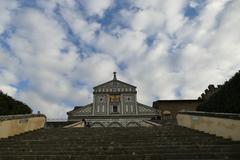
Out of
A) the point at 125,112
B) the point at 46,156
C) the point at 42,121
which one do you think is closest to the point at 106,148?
the point at 46,156

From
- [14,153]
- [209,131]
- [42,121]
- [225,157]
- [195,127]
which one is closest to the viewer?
[225,157]

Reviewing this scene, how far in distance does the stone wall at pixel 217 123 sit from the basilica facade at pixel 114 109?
99.2 ft

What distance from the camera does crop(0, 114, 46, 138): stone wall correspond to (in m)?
11.2

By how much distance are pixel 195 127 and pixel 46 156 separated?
7811mm

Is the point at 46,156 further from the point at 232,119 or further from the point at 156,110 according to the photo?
the point at 156,110

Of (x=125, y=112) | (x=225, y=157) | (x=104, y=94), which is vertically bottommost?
Answer: (x=225, y=157)

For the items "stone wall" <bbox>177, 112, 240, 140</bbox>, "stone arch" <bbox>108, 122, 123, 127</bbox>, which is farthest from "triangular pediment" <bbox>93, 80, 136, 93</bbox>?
"stone wall" <bbox>177, 112, 240, 140</bbox>

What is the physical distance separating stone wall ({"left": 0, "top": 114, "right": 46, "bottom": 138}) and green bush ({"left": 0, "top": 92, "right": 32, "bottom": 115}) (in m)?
1.50

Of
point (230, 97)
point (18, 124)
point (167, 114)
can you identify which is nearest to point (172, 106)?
point (167, 114)

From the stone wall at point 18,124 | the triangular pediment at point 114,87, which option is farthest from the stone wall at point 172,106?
the stone wall at point 18,124

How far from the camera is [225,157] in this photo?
21.9ft

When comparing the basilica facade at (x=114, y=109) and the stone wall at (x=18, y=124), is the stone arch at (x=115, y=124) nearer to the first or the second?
the basilica facade at (x=114, y=109)

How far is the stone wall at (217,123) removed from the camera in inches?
347

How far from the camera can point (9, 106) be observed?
1616 cm
